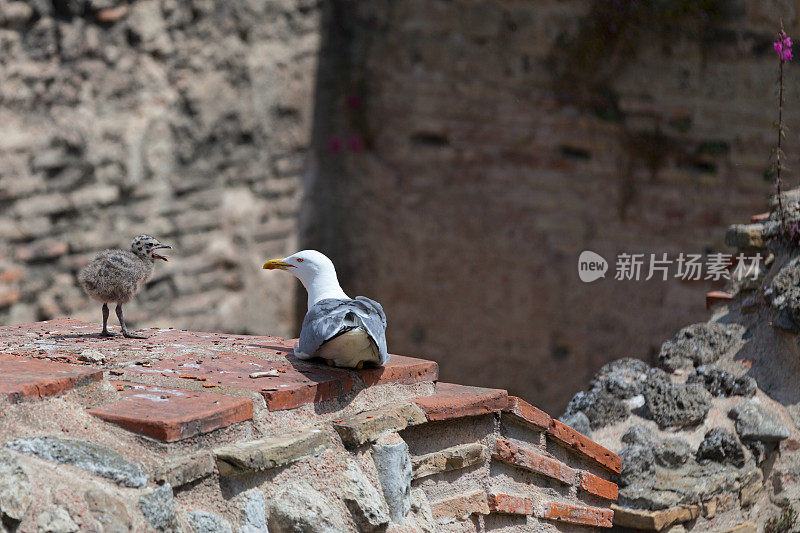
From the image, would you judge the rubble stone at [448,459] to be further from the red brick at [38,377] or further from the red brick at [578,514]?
the red brick at [38,377]

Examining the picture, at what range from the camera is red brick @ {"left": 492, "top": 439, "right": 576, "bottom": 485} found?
8.17 feet

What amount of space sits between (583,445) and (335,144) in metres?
5.02

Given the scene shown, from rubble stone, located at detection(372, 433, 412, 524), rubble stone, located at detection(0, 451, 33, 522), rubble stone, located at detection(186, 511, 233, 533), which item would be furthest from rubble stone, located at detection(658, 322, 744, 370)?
rubble stone, located at detection(0, 451, 33, 522)

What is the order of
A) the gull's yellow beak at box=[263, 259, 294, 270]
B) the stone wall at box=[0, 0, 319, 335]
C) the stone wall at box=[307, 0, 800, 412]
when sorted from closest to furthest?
the gull's yellow beak at box=[263, 259, 294, 270] → the stone wall at box=[0, 0, 319, 335] → the stone wall at box=[307, 0, 800, 412]

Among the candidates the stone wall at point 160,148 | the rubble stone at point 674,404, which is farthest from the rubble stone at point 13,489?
the stone wall at point 160,148

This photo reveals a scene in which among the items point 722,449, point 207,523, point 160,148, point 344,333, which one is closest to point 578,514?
point 722,449

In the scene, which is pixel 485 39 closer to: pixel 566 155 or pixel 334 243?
pixel 566 155

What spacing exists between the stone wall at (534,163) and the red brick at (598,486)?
3.87 meters

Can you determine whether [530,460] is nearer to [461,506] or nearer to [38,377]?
[461,506]

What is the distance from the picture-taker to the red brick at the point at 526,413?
2492 millimetres

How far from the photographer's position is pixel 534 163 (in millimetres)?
7004

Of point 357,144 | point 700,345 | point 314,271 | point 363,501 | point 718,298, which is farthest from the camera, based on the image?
point 357,144

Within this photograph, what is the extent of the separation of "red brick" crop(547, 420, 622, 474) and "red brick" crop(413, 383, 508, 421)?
225mm

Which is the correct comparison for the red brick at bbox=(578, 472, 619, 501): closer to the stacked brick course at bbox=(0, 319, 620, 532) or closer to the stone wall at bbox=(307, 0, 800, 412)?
the stacked brick course at bbox=(0, 319, 620, 532)
